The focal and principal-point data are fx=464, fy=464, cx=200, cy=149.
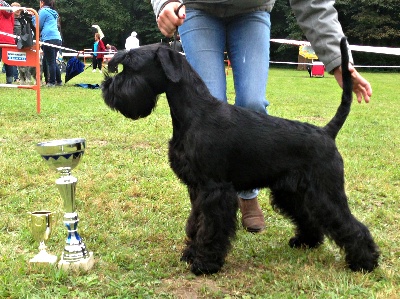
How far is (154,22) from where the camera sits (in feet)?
131

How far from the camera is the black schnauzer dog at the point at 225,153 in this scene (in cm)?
231

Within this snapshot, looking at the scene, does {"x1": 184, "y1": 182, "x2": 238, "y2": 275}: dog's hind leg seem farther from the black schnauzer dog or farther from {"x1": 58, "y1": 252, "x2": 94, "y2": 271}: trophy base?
{"x1": 58, "y1": 252, "x2": 94, "y2": 271}: trophy base

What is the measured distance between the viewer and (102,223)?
3.06 meters

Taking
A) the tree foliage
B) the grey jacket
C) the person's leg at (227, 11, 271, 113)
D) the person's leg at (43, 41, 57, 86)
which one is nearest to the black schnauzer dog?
the grey jacket

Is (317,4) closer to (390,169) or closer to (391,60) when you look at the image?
(390,169)

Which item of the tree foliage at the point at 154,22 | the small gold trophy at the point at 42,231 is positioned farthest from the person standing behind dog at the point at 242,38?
the tree foliage at the point at 154,22

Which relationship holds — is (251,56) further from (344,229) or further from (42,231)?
(42,231)

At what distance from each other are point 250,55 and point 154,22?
3884 cm

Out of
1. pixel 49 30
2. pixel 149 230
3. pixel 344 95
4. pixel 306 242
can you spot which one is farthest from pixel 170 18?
pixel 49 30

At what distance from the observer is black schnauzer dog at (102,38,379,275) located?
231cm

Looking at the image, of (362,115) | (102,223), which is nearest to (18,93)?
(362,115)

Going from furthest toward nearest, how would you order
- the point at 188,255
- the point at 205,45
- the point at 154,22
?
the point at 154,22, the point at 205,45, the point at 188,255

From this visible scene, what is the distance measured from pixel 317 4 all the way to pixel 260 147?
0.93 m

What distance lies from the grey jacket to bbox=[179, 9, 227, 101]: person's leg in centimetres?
6
